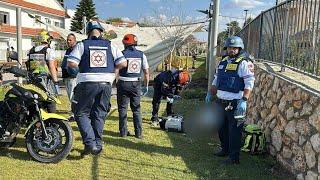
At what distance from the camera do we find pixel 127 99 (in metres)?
7.10

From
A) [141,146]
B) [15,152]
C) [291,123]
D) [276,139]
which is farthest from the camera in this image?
[141,146]

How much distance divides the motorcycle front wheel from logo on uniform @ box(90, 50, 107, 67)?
913 mm

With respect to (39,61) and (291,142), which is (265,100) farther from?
(39,61)

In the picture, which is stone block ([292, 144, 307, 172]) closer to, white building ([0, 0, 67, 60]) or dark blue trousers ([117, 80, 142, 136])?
dark blue trousers ([117, 80, 142, 136])

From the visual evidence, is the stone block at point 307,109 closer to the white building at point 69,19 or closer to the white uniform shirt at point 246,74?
the white uniform shirt at point 246,74

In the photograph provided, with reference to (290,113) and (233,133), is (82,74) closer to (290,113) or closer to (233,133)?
(233,133)

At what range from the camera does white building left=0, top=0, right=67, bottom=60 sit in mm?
43772

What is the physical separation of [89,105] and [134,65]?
5.49 ft

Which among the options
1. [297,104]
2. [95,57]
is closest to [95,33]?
[95,57]

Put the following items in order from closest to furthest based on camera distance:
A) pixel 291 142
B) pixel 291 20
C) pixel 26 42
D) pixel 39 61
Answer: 1. pixel 291 142
2. pixel 291 20
3. pixel 39 61
4. pixel 26 42

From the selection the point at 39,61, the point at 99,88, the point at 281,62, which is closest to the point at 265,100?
the point at 281,62

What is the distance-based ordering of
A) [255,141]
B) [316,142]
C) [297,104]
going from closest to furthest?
1. [316,142]
2. [297,104]
3. [255,141]

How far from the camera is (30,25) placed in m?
50.0

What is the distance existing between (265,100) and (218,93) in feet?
4.43
